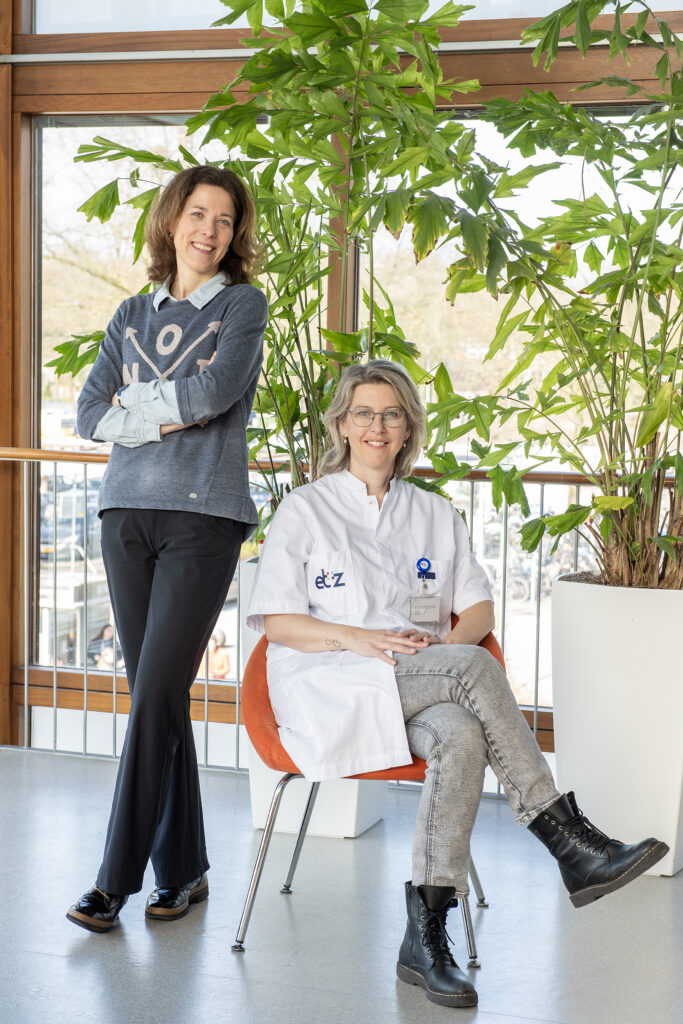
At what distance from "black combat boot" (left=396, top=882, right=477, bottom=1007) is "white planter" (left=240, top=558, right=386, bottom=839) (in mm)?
914

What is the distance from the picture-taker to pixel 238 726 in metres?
3.68

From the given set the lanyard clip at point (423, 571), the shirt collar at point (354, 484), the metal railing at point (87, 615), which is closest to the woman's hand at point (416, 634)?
the lanyard clip at point (423, 571)

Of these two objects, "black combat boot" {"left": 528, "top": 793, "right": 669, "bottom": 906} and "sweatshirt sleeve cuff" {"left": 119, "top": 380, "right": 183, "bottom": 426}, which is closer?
"black combat boot" {"left": 528, "top": 793, "right": 669, "bottom": 906}

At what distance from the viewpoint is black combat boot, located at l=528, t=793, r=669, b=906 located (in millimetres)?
2092

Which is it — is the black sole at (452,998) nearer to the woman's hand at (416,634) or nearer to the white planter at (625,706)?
the woman's hand at (416,634)

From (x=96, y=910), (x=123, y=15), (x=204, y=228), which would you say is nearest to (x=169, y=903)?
(x=96, y=910)

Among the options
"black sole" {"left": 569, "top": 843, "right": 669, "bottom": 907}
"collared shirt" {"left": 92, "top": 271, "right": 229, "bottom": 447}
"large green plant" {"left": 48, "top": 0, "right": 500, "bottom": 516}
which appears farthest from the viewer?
"large green plant" {"left": 48, "top": 0, "right": 500, "bottom": 516}

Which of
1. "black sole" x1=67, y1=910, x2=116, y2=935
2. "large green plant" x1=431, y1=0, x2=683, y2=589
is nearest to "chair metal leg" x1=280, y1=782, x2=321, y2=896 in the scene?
"black sole" x1=67, y1=910, x2=116, y2=935

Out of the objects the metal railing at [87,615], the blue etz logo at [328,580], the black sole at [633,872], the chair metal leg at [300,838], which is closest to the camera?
the black sole at [633,872]

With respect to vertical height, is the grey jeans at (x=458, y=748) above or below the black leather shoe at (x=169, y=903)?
above

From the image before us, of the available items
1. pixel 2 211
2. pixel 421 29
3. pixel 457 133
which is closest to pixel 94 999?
pixel 457 133

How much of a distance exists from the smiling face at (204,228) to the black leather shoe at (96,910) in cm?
139

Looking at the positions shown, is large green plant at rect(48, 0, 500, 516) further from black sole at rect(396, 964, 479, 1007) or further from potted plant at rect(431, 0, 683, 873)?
black sole at rect(396, 964, 479, 1007)

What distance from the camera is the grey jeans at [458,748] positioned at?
209 cm
